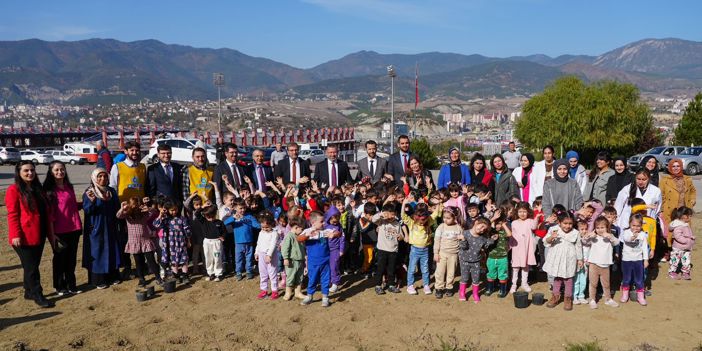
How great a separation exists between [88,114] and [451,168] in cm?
19016

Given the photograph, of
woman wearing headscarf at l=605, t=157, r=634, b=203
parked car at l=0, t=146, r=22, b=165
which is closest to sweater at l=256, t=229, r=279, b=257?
woman wearing headscarf at l=605, t=157, r=634, b=203

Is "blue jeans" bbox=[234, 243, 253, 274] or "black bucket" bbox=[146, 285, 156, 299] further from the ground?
"blue jeans" bbox=[234, 243, 253, 274]

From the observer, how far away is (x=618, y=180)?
7824 millimetres

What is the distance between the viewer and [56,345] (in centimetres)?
540

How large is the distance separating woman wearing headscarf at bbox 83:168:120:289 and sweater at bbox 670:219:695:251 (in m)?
7.91

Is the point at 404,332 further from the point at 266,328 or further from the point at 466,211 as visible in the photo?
the point at 466,211

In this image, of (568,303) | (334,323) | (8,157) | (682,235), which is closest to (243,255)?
(334,323)

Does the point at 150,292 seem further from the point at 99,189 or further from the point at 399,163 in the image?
the point at 399,163

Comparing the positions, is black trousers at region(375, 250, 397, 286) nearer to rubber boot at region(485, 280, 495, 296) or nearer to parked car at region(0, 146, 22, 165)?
rubber boot at region(485, 280, 495, 296)

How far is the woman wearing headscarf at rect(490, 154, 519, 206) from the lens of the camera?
791 cm

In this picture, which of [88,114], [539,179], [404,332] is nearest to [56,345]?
[404,332]

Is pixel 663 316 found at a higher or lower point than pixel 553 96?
lower

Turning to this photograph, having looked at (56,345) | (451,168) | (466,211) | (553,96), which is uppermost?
(553,96)

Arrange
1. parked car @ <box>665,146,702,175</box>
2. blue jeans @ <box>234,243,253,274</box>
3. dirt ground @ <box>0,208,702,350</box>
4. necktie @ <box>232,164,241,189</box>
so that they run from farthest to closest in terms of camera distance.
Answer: parked car @ <box>665,146,702,175</box>
necktie @ <box>232,164,241,189</box>
blue jeans @ <box>234,243,253,274</box>
dirt ground @ <box>0,208,702,350</box>
